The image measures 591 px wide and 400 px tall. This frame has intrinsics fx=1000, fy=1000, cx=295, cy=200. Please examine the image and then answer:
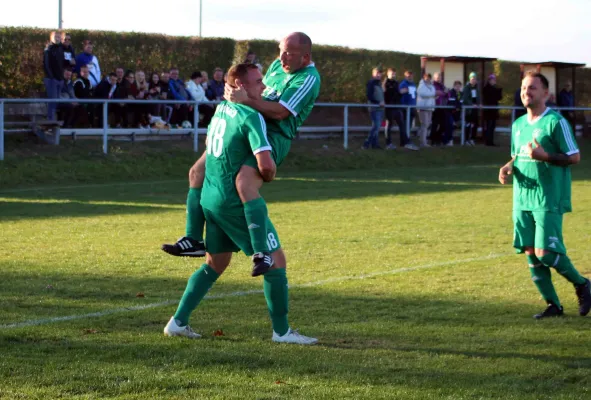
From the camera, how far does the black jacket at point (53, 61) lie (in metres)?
19.8

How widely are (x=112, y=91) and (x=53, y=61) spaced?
5.16 feet

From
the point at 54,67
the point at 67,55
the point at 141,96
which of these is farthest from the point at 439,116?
the point at 54,67

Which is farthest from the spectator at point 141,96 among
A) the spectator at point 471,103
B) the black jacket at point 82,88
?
the spectator at point 471,103

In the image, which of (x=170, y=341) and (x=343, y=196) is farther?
(x=343, y=196)

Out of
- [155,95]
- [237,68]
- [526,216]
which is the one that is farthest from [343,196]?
[237,68]

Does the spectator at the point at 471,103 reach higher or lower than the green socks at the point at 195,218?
higher

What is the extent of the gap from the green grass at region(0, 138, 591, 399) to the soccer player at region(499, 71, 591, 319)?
1.23 feet

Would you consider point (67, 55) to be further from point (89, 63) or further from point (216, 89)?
point (216, 89)

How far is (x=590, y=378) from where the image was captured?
5719 mm

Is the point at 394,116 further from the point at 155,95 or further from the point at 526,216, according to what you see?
the point at 526,216

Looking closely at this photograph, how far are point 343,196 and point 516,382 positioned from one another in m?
12.1

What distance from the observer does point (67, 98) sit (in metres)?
20.0

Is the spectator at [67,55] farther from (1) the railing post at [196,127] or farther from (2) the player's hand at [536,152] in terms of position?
(2) the player's hand at [536,152]

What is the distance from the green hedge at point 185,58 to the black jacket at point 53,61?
11.1ft
